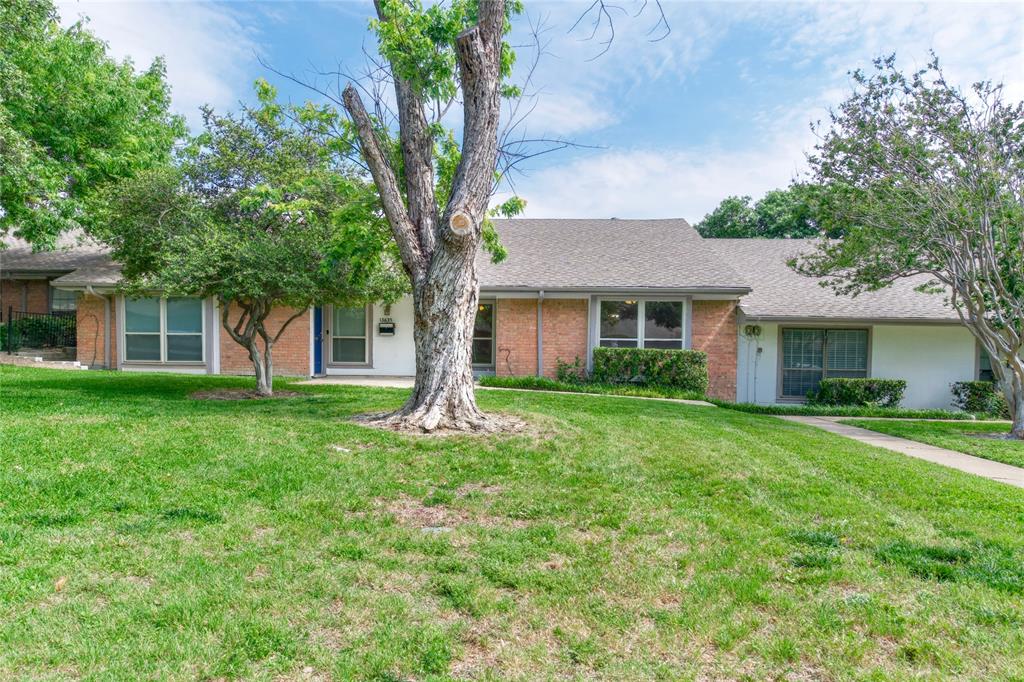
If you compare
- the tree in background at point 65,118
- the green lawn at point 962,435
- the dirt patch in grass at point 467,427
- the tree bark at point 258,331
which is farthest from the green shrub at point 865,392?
the tree in background at point 65,118

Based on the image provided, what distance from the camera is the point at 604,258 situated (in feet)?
52.0

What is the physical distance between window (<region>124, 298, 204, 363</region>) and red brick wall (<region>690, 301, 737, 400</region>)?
42.7ft

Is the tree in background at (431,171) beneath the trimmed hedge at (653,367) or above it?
above

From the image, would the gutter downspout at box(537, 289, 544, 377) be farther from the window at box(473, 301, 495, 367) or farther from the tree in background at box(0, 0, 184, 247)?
the tree in background at box(0, 0, 184, 247)

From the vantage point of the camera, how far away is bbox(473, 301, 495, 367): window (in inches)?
594

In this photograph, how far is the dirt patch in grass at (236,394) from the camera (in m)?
9.95

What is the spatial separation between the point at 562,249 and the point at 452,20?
948cm

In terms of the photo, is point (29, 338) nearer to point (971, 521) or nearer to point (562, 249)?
point (562, 249)

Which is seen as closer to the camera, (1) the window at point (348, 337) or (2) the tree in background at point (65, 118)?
(2) the tree in background at point (65, 118)

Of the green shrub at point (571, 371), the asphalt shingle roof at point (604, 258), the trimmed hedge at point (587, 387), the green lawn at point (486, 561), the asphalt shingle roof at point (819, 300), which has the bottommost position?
the green lawn at point (486, 561)

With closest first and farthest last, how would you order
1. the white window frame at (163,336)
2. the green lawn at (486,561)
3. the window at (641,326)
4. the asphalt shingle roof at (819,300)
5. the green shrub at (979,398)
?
the green lawn at (486,561), the green shrub at (979,398), the asphalt shingle roof at (819,300), the window at (641,326), the white window frame at (163,336)

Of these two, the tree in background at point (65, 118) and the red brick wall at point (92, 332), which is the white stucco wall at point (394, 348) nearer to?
the red brick wall at point (92, 332)

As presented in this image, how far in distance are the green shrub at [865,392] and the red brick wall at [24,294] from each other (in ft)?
76.1

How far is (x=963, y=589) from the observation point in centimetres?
308
